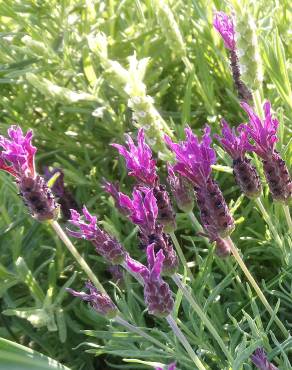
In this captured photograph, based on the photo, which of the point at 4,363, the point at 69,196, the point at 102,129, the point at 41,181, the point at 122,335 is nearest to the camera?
the point at 4,363

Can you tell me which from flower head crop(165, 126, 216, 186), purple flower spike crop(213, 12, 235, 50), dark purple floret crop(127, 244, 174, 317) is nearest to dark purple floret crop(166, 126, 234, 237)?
flower head crop(165, 126, 216, 186)

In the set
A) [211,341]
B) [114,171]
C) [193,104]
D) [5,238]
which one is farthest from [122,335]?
[193,104]

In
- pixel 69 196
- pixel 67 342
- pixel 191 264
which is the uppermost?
pixel 69 196

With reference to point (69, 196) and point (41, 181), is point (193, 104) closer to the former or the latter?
point (69, 196)

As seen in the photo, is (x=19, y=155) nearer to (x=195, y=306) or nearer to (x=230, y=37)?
(x=195, y=306)

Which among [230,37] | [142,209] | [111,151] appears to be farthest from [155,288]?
[111,151]

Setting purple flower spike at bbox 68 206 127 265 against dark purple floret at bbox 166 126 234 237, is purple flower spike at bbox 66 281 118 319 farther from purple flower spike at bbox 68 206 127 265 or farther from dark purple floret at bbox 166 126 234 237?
dark purple floret at bbox 166 126 234 237

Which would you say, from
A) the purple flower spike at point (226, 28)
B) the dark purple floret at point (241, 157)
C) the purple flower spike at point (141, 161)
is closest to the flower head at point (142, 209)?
the purple flower spike at point (141, 161)
